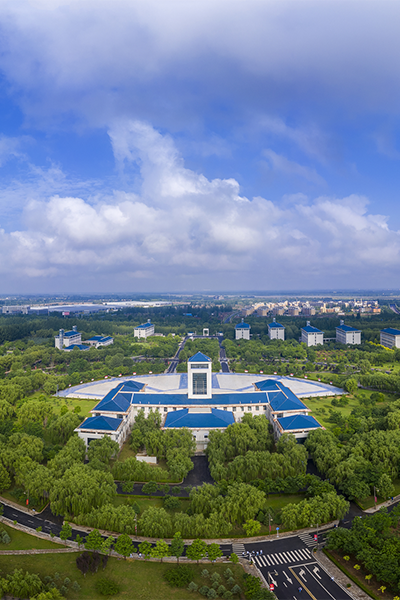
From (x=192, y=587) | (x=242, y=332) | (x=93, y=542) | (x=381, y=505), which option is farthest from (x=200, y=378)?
(x=242, y=332)

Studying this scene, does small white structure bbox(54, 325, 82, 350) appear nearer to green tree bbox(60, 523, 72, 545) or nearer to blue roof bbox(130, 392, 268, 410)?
blue roof bbox(130, 392, 268, 410)

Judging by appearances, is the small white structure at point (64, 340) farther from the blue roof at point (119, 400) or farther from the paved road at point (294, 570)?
the paved road at point (294, 570)

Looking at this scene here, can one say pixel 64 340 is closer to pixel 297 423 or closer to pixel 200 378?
pixel 200 378

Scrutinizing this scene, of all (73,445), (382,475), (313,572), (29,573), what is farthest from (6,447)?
(382,475)

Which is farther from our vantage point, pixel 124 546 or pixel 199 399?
pixel 199 399

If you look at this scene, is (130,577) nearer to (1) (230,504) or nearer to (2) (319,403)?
(1) (230,504)

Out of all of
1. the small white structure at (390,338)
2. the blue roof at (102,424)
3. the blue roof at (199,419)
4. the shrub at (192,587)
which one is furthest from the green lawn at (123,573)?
the small white structure at (390,338)
